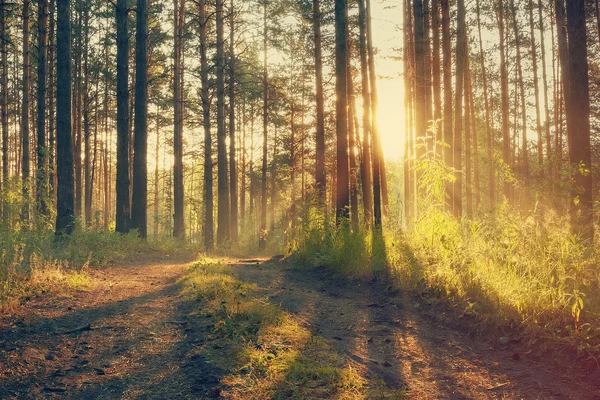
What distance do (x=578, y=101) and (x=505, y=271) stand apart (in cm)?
493

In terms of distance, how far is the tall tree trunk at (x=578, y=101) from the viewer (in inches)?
330

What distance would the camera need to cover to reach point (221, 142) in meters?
20.5

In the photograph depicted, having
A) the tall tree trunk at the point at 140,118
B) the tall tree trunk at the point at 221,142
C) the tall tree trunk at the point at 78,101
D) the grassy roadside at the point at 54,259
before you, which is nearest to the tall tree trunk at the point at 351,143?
the tall tree trunk at the point at 221,142

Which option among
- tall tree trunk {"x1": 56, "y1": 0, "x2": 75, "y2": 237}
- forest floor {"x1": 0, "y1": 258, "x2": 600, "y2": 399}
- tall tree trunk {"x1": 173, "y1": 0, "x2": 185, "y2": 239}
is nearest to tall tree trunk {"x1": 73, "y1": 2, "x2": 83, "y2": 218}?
tall tree trunk {"x1": 173, "y1": 0, "x2": 185, "y2": 239}

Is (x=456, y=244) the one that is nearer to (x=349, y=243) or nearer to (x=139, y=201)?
(x=349, y=243)

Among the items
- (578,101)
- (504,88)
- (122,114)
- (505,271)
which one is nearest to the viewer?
(505,271)

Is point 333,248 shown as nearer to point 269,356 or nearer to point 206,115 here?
point 269,356

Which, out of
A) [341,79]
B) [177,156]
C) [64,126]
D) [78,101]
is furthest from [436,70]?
[78,101]

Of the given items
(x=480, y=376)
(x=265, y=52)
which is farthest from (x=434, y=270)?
(x=265, y=52)

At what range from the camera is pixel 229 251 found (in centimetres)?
2012

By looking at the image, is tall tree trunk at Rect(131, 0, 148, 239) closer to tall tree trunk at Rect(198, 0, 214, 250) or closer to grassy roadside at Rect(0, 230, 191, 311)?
grassy roadside at Rect(0, 230, 191, 311)

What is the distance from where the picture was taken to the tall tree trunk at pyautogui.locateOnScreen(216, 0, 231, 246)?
2002 centimetres

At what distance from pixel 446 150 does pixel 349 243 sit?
222 inches

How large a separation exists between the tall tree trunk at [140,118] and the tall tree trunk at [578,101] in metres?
13.6
